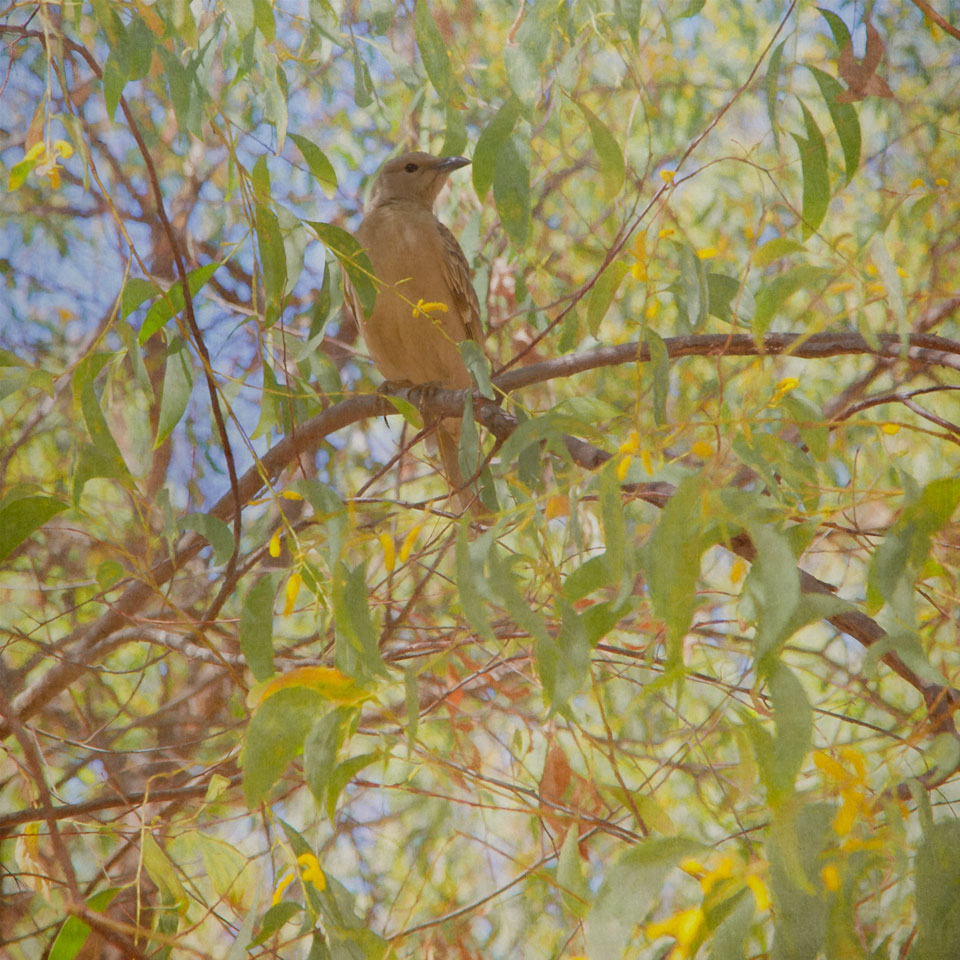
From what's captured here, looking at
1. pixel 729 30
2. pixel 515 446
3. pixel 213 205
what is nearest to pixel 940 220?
pixel 729 30

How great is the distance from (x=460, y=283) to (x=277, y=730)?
2.98m

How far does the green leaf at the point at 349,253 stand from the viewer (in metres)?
2.15

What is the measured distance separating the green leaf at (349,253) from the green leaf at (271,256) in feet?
0.32

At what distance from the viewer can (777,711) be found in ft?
4.11

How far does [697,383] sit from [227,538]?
99.2 inches

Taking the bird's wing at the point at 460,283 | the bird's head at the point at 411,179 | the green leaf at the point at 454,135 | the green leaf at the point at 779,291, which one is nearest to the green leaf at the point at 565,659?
the green leaf at the point at 779,291

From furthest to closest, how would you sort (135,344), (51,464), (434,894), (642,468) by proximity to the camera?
(51,464) < (434,894) < (135,344) < (642,468)

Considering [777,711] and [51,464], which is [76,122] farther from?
[51,464]

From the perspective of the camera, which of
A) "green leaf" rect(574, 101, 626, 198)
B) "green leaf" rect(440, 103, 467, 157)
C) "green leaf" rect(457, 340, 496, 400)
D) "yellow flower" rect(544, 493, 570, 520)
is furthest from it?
"green leaf" rect(440, 103, 467, 157)

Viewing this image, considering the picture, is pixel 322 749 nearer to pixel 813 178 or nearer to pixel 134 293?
pixel 134 293

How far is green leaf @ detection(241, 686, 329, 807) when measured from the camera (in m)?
1.56

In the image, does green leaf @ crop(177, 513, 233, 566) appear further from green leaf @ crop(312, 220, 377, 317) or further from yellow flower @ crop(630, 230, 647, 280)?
yellow flower @ crop(630, 230, 647, 280)

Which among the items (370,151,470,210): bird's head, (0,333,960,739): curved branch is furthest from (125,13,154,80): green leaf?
(370,151,470,210): bird's head

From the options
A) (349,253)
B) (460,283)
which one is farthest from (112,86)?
(460,283)
